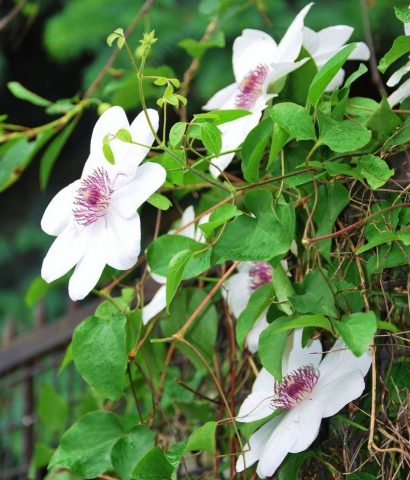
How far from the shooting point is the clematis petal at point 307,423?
2.04 ft

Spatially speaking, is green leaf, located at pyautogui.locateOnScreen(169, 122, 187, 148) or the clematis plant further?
the clematis plant

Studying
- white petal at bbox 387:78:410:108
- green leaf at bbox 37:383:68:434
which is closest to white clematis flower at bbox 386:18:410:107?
white petal at bbox 387:78:410:108

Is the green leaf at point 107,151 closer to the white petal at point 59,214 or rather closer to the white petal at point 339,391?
the white petal at point 59,214

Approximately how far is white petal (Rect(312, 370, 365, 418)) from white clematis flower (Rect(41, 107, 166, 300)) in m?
0.16

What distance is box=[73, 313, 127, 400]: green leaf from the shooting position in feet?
2.32

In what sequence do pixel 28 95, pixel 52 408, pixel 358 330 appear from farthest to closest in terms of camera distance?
1. pixel 52 408
2. pixel 28 95
3. pixel 358 330

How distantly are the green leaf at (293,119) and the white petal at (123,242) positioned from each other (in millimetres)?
113

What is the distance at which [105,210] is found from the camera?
652 millimetres

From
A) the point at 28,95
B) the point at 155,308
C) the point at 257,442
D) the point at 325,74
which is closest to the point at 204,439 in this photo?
the point at 257,442

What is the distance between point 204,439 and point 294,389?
0.08 metres

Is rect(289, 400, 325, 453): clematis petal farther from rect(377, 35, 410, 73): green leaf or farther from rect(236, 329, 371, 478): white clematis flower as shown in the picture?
rect(377, 35, 410, 73): green leaf

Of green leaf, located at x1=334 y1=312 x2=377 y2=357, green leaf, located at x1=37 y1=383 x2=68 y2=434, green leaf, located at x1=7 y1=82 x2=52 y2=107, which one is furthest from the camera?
green leaf, located at x1=37 y1=383 x2=68 y2=434

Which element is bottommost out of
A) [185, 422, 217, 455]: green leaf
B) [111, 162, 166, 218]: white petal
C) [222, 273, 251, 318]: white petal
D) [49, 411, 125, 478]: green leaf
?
[49, 411, 125, 478]: green leaf

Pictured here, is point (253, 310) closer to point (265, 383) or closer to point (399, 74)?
point (265, 383)
